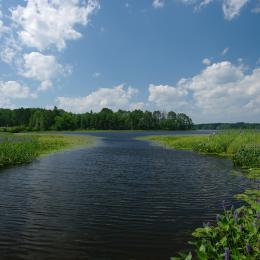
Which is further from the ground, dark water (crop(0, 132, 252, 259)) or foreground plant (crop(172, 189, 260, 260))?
foreground plant (crop(172, 189, 260, 260))

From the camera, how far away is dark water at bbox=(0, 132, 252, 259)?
420 inches

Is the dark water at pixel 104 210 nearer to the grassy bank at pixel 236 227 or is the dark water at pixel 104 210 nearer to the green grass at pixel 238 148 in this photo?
the grassy bank at pixel 236 227

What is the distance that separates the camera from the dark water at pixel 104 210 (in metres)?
10.7

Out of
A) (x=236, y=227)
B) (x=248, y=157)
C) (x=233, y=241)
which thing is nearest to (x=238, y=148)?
(x=248, y=157)

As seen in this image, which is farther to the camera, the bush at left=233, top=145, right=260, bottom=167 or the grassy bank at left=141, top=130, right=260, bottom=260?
the bush at left=233, top=145, right=260, bottom=167

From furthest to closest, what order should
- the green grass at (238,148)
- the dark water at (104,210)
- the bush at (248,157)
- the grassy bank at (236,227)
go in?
the green grass at (238,148) → the bush at (248,157) → the dark water at (104,210) → the grassy bank at (236,227)

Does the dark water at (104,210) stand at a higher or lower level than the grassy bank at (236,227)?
lower

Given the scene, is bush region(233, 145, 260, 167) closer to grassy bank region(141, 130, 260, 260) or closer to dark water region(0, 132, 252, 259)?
grassy bank region(141, 130, 260, 260)

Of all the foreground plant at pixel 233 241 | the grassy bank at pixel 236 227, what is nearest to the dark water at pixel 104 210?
the grassy bank at pixel 236 227

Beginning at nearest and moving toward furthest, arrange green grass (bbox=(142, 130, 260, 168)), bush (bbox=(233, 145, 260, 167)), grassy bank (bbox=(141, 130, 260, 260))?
grassy bank (bbox=(141, 130, 260, 260)), bush (bbox=(233, 145, 260, 167)), green grass (bbox=(142, 130, 260, 168))

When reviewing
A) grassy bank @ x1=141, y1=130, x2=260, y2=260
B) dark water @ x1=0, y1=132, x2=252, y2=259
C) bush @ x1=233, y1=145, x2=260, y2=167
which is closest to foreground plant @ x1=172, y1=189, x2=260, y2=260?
grassy bank @ x1=141, y1=130, x2=260, y2=260

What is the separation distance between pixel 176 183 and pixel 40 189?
8.98m

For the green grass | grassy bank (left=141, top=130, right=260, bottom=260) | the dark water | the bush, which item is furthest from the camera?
the green grass

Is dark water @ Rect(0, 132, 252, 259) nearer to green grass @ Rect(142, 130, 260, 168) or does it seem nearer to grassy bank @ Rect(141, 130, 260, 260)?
grassy bank @ Rect(141, 130, 260, 260)
